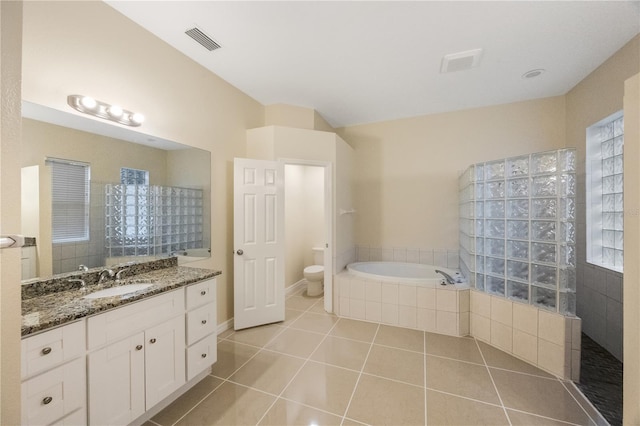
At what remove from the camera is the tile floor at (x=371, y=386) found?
161 centimetres

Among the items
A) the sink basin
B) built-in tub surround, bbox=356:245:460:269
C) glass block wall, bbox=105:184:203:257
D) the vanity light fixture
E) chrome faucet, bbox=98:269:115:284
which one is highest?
the vanity light fixture

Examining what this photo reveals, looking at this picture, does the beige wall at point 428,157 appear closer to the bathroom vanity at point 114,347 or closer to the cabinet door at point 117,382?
the bathroom vanity at point 114,347

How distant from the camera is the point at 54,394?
3.76 ft

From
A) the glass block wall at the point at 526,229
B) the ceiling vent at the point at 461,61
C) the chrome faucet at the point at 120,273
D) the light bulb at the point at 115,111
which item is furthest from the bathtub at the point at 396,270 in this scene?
the light bulb at the point at 115,111

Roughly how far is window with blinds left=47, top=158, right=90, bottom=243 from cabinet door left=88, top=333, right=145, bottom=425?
2.58 ft

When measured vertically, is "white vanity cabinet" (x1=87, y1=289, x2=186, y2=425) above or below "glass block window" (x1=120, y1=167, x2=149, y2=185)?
below

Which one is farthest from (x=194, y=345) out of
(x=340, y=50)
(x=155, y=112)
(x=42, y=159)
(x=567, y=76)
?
(x=567, y=76)

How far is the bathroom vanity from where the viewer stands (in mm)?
1121

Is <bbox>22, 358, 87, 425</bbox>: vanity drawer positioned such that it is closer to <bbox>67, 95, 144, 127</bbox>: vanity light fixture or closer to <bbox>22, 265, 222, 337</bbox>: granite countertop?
<bbox>22, 265, 222, 337</bbox>: granite countertop

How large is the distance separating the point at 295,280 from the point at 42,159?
3.40 metres

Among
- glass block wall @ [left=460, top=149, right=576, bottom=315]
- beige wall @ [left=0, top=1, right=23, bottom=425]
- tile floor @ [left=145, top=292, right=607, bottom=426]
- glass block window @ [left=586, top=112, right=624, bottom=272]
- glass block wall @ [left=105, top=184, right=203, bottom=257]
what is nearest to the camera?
beige wall @ [left=0, top=1, right=23, bottom=425]

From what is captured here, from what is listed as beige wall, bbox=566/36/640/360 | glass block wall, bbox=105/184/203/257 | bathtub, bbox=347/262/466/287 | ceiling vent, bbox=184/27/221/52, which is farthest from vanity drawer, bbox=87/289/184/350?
beige wall, bbox=566/36/640/360

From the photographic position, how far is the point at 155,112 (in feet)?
6.95

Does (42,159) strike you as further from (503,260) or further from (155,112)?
(503,260)
